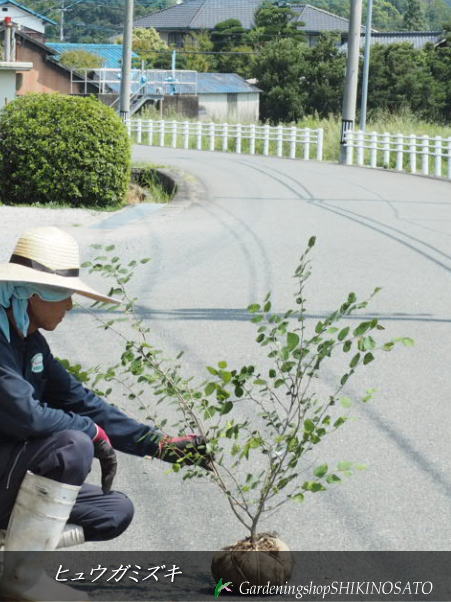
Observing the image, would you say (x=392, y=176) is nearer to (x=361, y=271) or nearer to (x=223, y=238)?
(x=223, y=238)

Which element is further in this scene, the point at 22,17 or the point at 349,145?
the point at 22,17

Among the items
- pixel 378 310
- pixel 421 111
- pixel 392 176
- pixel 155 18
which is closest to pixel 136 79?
pixel 421 111

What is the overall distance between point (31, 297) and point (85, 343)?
14.8ft

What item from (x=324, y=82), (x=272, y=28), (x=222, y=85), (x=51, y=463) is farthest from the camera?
(x=272, y=28)

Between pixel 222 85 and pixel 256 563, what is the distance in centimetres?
7051

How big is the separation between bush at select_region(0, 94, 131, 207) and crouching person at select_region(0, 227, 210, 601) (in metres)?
13.5

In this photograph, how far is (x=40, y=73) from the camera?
66.9 metres

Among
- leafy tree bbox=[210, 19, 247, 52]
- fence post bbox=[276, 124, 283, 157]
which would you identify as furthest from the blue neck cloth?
leafy tree bbox=[210, 19, 247, 52]

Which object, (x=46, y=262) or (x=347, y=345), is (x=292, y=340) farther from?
(x=46, y=262)

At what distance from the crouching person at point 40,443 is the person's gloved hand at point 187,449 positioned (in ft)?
0.10

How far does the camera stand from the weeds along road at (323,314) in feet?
16.6

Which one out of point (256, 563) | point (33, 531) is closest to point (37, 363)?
point (33, 531)

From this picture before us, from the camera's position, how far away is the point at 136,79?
A: 59344 millimetres

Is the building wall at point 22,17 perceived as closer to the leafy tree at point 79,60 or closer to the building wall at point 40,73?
the leafy tree at point 79,60
